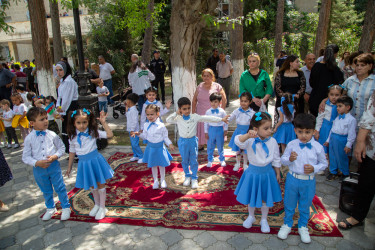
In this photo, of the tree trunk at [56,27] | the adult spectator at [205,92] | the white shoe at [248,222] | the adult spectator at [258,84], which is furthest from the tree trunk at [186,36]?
the tree trunk at [56,27]

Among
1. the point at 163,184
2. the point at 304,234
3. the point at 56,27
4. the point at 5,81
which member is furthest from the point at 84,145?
the point at 56,27

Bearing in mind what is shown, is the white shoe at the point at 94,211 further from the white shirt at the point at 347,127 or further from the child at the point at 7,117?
the child at the point at 7,117

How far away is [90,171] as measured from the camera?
3.78 m

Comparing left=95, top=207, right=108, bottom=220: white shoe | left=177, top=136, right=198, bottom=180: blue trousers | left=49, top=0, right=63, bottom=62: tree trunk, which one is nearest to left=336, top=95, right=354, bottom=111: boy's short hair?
left=177, top=136, right=198, bottom=180: blue trousers

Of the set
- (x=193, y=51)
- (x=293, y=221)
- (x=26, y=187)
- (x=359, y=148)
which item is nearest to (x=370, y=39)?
(x=193, y=51)

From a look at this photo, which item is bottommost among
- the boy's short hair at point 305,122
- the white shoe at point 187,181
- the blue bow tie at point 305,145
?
the white shoe at point 187,181

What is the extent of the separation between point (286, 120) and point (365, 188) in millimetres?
1896

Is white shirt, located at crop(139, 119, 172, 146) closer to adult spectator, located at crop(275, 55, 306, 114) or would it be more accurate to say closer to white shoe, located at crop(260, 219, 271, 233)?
white shoe, located at crop(260, 219, 271, 233)

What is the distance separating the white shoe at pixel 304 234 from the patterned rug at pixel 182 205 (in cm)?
14

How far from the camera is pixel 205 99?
18.7 ft

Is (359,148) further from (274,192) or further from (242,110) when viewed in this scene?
(242,110)

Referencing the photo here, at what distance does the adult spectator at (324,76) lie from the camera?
5219mm

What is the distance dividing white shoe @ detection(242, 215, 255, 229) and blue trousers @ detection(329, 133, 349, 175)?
6.63ft

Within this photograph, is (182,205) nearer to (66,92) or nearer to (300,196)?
(300,196)
